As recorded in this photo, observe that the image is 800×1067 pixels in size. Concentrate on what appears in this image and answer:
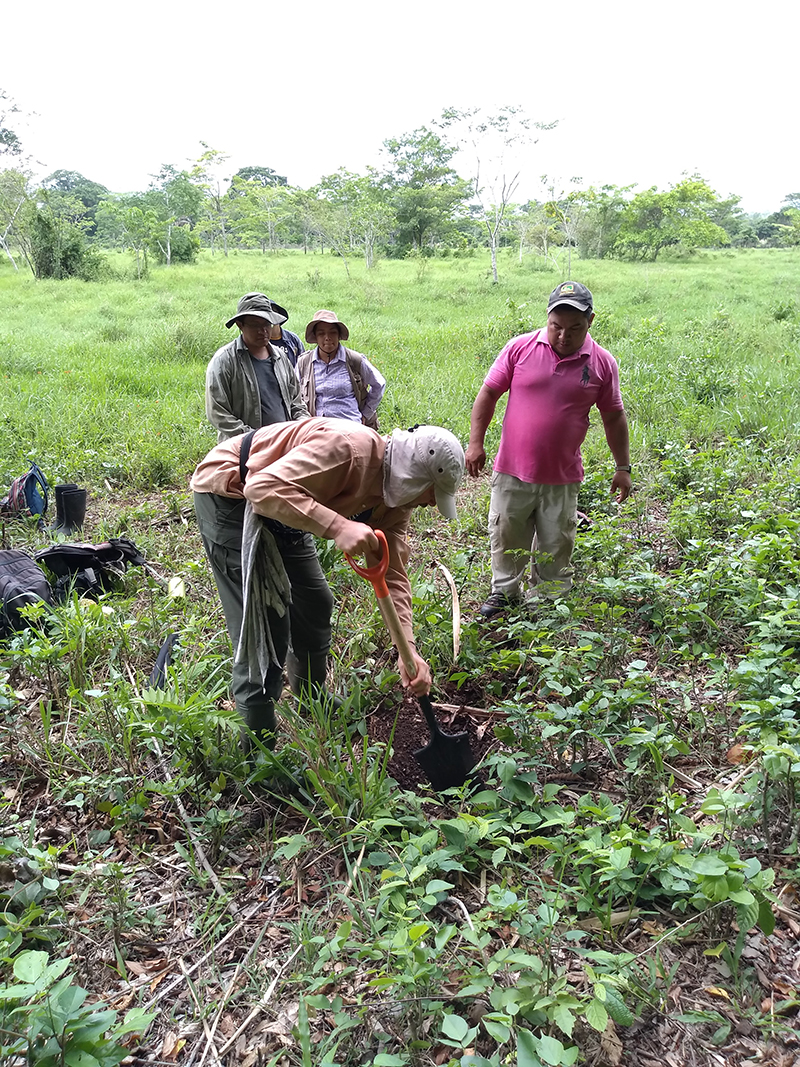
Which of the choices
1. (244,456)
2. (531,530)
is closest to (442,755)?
(244,456)

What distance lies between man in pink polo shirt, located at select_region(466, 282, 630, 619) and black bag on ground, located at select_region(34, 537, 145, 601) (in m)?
2.14

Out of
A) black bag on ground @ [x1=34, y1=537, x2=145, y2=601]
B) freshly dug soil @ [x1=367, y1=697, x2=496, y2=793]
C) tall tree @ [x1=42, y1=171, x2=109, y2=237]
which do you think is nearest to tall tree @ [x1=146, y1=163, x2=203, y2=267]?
tall tree @ [x1=42, y1=171, x2=109, y2=237]

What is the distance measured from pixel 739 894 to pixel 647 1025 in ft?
1.35

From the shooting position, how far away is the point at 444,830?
6.96ft

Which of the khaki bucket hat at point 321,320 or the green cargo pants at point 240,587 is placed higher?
the khaki bucket hat at point 321,320

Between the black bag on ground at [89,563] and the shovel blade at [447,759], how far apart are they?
2.37 meters

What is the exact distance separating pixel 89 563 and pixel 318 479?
97.8 inches

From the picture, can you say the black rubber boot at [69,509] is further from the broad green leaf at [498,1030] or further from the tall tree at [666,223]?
the tall tree at [666,223]

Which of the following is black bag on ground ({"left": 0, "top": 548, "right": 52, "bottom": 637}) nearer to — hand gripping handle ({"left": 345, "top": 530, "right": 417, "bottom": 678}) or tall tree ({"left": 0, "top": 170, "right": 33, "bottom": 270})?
hand gripping handle ({"left": 345, "top": 530, "right": 417, "bottom": 678})

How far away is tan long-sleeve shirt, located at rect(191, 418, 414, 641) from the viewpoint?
6.56ft

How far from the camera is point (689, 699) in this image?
8.52 ft

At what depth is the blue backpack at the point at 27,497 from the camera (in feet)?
15.6

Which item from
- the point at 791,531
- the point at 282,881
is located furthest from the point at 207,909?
the point at 791,531

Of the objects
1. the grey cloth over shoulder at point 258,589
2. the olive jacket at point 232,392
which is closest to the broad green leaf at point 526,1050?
the grey cloth over shoulder at point 258,589
